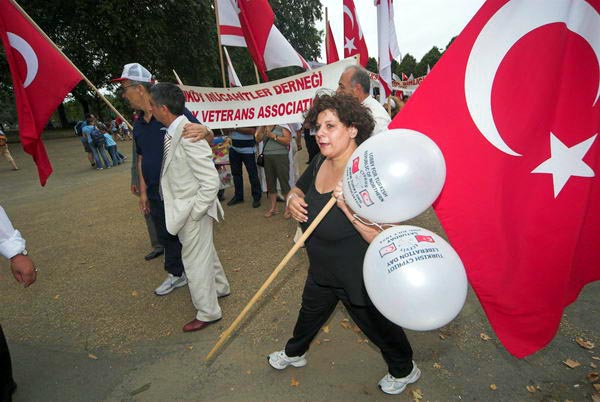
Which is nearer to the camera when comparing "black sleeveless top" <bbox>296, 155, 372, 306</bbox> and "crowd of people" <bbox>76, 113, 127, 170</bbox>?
"black sleeveless top" <bbox>296, 155, 372, 306</bbox>

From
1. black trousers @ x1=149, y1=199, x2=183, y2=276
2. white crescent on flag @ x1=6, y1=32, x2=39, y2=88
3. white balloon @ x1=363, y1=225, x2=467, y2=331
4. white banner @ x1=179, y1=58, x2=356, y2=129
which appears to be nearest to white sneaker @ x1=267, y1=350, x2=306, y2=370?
white balloon @ x1=363, y1=225, x2=467, y2=331

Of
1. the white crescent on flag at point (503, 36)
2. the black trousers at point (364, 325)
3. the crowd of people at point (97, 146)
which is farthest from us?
the crowd of people at point (97, 146)

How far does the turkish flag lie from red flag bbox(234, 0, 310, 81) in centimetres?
382

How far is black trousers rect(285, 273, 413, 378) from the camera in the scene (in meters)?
2.03

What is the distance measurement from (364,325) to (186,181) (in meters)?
1.82

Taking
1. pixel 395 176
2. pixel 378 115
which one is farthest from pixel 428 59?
pixel 395 176

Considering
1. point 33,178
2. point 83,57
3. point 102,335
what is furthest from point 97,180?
point 83,57

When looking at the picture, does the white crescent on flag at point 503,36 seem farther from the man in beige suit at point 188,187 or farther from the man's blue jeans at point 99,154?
the man's blue jeans at point 99,154

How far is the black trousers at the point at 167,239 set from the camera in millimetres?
3357

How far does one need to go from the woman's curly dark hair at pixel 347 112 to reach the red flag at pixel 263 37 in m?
3.46

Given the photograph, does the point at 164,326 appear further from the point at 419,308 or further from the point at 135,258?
the point at 419,308

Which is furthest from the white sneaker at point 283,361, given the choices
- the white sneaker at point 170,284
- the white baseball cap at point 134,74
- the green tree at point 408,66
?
the green tree at point 408,66

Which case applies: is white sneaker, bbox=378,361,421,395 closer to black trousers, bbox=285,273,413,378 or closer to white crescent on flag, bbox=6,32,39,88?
black trousers, bbox=285,273,413,378

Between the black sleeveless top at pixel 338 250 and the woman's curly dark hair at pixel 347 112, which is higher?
the woman's curly dark hair at pixel 347 112
